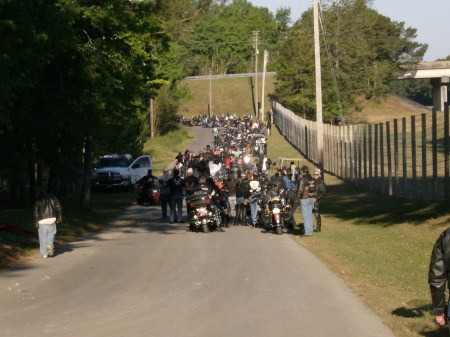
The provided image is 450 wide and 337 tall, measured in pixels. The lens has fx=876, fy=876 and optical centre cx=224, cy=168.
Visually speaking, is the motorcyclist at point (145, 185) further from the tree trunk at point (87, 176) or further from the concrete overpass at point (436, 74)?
the concrete overpass at point (436, 74)

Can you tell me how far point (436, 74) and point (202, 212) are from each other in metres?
73.1

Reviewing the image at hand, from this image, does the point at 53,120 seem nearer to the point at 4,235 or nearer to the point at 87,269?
the point at 4,235

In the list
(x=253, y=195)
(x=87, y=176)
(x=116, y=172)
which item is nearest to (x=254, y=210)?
(x=253, y=195)

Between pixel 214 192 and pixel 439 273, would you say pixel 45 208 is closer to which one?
pixel 214 192

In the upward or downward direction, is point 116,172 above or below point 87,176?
below

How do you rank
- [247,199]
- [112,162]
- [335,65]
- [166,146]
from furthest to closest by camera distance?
[166,146] → [335,65] → [112,162] → [247,199]

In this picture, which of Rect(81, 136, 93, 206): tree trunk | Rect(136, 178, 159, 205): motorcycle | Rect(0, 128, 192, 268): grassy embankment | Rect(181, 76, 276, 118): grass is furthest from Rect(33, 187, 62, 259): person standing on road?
Rect(181, 76, 276, 118): grass

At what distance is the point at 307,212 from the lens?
2462 cm

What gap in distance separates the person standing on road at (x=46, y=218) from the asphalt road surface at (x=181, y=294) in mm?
343

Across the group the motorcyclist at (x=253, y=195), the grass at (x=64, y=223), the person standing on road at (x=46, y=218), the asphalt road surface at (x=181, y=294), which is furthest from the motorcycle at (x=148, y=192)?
the person standing on road at (x=46, y=218)

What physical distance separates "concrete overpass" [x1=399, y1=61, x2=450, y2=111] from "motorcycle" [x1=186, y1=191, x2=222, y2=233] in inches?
2610

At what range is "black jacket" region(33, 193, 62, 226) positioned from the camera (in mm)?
19953

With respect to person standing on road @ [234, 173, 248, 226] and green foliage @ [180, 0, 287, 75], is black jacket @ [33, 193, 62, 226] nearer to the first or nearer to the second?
person standing on road @ [234, 173, 248, 226]

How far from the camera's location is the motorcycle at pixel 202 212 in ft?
87.4
